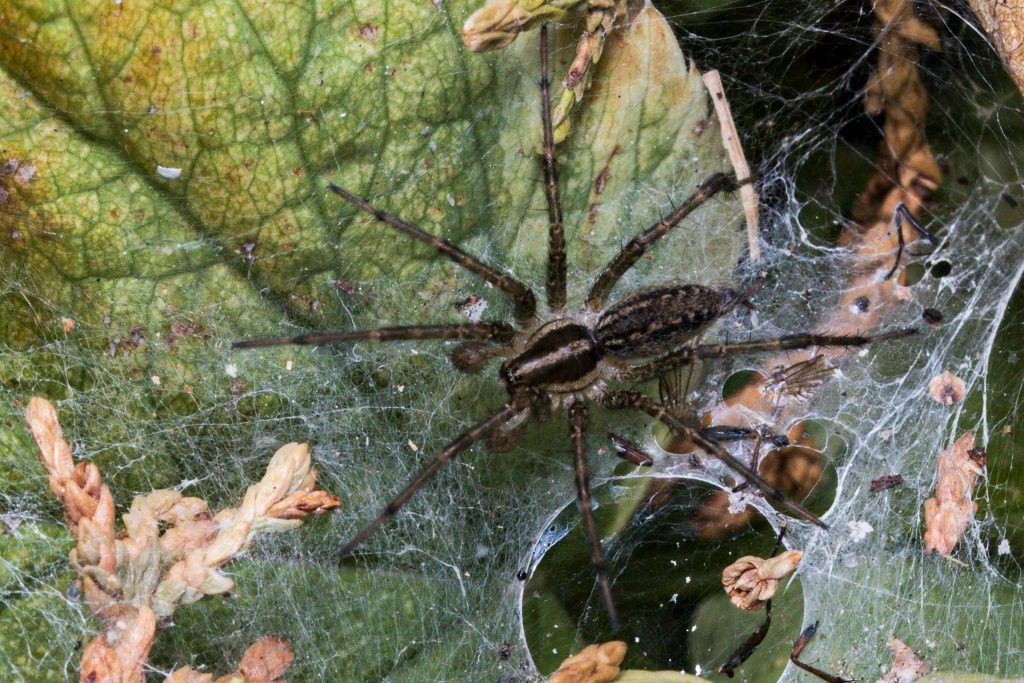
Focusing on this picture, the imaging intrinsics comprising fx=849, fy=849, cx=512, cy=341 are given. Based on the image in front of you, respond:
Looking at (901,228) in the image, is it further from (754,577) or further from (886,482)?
(754,577)

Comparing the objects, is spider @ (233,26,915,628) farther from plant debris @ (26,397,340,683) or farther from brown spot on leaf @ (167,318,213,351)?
brown spot on leaf @ (167,318,213,351)

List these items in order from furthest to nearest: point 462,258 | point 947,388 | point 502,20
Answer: point 947,388
point 462,258
point 502,20

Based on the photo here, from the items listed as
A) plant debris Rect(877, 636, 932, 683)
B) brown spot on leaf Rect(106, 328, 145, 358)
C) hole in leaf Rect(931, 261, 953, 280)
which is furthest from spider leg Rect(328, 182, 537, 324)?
plant debris Rect(877, 636, 932, 683)

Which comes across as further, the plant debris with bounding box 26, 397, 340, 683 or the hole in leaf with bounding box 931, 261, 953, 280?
the hole in leaf with bounding box 931, 261, 953, 280

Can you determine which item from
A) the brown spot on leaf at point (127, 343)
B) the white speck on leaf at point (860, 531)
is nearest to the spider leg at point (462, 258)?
the brown spot on leaf at point (127, 343)

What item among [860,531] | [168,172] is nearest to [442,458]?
[168,172]

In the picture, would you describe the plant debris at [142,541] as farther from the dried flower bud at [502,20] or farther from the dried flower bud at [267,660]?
the dried flower bud at [502,20]
